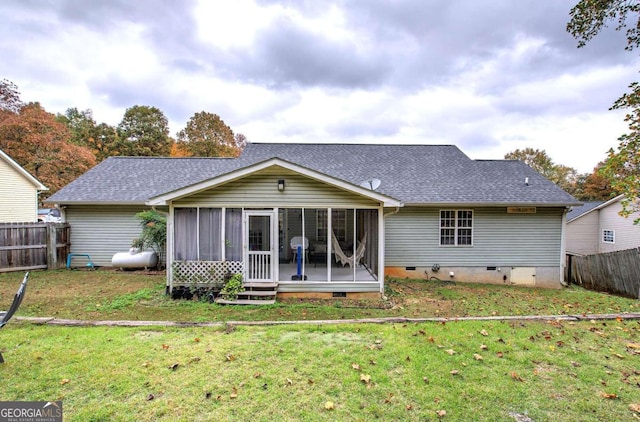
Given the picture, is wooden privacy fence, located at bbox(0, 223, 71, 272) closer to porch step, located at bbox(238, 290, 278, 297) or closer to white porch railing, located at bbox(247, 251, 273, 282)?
white porch railing, located at bbox(247, 251, 273, 282)

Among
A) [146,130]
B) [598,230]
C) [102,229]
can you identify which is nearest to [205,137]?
[146,130]

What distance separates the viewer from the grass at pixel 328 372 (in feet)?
9.37

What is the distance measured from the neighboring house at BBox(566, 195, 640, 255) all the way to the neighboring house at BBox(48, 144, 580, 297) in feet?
38.2

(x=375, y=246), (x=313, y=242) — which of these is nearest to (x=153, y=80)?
(x=313, y=242)

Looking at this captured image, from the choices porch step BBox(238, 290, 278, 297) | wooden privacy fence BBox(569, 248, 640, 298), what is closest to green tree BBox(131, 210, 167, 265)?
porch step BBox(238, 290, 278, 297)

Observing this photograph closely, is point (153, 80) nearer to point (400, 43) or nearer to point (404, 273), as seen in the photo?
point (400, 43)

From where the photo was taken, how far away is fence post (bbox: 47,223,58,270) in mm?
10688

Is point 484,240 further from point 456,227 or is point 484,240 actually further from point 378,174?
point 378,174

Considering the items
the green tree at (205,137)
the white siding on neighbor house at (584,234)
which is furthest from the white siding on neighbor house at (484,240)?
the green tree at (205,137)

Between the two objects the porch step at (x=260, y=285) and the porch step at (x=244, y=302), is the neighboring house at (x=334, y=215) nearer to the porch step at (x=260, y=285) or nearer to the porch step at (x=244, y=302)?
the porch step at (x=260, y=285)

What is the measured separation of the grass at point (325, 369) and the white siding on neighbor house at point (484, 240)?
4761 mm

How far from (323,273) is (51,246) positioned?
33.2 ft

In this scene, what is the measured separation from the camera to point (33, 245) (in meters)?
10.5

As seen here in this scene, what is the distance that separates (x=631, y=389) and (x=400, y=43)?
44.9ft
